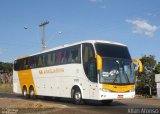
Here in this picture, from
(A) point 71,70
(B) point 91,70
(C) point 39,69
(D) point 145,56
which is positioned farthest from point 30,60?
(D) point 145,56

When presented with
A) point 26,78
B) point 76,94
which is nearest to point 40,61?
point 26,78

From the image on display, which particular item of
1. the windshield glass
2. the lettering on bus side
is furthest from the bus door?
the lettering on bus side

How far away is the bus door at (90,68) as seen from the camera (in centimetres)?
2140

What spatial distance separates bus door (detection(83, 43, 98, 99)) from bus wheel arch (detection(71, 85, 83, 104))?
1.37 m

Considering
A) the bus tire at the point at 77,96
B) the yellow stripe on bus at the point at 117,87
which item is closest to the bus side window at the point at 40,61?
the bus tire at the point at 77,96

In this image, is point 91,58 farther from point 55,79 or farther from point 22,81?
point 22,81

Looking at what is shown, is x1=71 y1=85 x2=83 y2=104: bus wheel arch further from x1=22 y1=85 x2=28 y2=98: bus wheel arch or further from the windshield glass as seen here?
x1=22 y1=85 x2=28 y2=98: bus wheel arch

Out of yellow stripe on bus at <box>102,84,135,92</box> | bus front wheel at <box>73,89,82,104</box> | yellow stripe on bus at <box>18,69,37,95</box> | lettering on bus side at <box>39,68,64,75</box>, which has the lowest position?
bus front wheel at <box>73,89,82,104</box>

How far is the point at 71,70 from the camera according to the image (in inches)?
941

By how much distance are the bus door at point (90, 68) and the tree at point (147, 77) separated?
23494 mm

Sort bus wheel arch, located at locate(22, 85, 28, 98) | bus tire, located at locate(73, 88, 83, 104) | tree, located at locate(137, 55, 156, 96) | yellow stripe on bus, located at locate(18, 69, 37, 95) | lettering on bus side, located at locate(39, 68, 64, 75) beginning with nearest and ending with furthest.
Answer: bus tire, located at locate(73, 88, 83, 104)
lettering on bus side, located at locate(39, 68, 64, 75)
yellow stripe on bus, located at locate(18, 69, 37, 95)
bus wheel arch, located at locate(22, 85, 28, 98)
tree, located at locate(137, 55, 156, 96)

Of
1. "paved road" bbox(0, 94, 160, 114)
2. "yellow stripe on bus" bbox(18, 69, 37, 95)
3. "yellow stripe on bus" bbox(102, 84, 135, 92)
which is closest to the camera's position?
"paved road" bbox(0, 94, 160, 114)

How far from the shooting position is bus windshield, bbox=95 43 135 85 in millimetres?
21297

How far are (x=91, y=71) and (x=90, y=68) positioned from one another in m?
0.20
